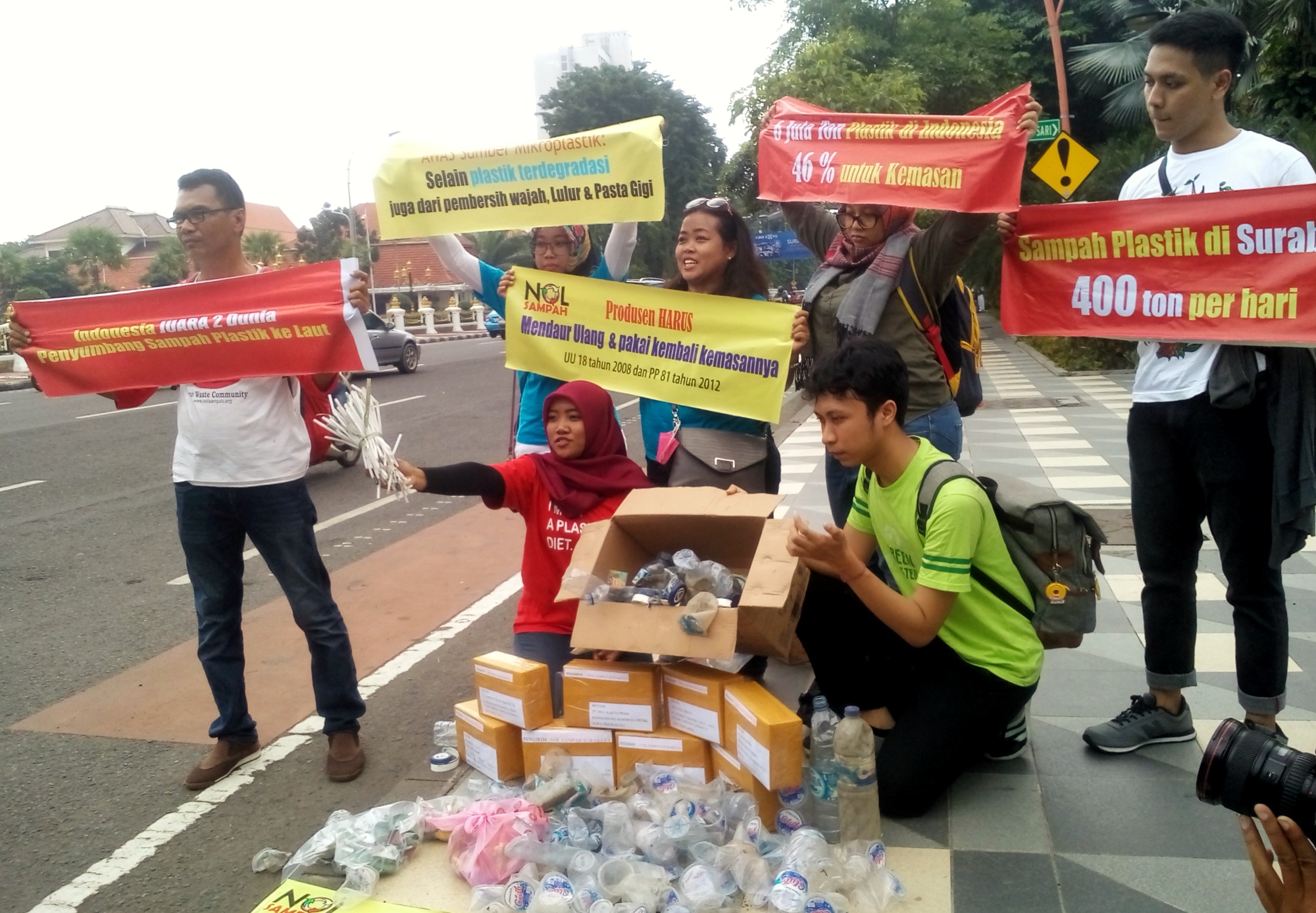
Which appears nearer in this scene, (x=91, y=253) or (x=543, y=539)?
(x=543, y=539)

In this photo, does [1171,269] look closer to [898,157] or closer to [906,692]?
[898,157]

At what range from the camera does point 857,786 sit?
2748 millimetres

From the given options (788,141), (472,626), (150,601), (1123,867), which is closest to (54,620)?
(150,601)

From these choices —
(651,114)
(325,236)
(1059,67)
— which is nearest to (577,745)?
(1059,67)

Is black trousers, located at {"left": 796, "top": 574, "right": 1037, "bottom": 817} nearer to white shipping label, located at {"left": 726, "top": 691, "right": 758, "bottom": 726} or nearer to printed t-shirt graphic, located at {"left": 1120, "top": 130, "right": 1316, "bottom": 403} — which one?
white shipping label, located at {"left": 726, "top": 691, "right": 758, "bottom": 726}

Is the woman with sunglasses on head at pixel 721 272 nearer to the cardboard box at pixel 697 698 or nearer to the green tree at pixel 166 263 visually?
the cardboard box at pixel 697 698

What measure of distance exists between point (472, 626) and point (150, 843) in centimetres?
207

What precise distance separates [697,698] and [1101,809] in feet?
3.84

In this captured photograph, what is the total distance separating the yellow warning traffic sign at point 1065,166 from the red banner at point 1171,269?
9.07m

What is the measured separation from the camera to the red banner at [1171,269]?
2805mm

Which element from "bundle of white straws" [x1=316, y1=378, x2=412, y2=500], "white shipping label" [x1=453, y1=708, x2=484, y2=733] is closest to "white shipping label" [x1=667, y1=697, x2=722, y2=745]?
"white shipping label" [x1=453, y1=708, x2=484, y2=733]

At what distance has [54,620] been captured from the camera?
5.29 m

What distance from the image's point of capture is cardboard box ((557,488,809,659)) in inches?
112

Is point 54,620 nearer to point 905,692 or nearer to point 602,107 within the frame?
point 905,692
